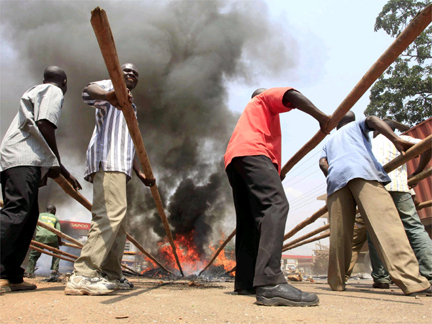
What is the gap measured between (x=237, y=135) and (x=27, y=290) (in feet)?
6.54

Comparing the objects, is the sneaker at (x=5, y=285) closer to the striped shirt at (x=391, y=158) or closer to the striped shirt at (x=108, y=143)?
the striped shirt at (x=108, y=143)

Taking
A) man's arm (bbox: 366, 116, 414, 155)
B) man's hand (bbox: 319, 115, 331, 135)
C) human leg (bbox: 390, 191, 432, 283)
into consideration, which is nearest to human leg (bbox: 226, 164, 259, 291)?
man's hand (bbox: 319, 115, 331, 135)

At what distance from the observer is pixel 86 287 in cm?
183

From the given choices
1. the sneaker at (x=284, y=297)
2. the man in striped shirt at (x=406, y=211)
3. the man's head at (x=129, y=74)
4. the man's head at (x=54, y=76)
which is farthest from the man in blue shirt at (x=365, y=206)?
the man's head at (x=54, y=76)

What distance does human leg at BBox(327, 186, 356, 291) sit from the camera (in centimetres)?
251

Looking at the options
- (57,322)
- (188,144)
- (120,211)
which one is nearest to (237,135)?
(120,211)

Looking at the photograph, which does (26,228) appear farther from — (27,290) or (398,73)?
(398,73)

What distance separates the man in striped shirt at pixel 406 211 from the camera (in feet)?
8.95

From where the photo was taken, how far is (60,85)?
2.41 metres

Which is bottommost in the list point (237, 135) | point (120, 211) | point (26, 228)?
point (26, 228)

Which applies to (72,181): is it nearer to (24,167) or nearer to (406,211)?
(24,167)

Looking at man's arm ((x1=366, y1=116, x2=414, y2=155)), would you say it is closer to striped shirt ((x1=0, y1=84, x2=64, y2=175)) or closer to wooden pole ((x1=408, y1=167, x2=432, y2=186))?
wooden pole ((x1=408, y1=167, x2=432, y2=186))

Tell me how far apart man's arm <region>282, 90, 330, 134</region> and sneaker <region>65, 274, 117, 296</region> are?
1.71 metres

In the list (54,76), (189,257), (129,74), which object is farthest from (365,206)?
(189,257)
